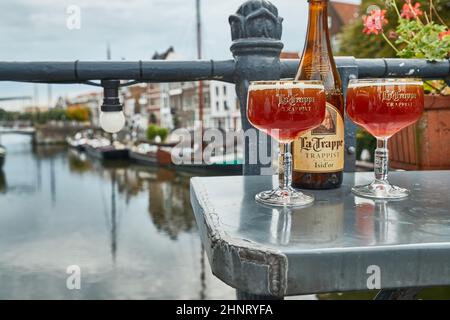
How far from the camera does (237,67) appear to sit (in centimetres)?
126

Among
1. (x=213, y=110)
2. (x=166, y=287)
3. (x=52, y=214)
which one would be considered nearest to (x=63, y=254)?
(x=166, y=287)

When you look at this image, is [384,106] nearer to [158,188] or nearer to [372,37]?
[372,37]

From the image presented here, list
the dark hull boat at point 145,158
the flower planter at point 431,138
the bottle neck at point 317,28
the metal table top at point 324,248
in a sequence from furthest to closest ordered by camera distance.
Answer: the dark hull boat at point 145,158, the flower planter at point 431,138, the bottle neck at point 317,28, the metal table top at point 324,248

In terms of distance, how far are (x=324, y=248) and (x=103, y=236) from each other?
77.3 feet

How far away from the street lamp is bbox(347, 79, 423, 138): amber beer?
63 cm

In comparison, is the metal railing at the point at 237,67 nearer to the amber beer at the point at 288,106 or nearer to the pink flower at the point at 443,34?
the pink flower at the point at 443,34

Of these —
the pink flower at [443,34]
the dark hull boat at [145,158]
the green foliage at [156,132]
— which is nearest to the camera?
the pink flower at [443,34]

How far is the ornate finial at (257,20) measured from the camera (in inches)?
47.0

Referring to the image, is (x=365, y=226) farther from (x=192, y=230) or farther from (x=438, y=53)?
(x=192, y=230)

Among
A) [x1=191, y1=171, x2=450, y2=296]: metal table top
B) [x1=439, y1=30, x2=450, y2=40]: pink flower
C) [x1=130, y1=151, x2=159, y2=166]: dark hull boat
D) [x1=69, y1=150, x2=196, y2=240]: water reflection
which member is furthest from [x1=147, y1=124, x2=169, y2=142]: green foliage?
[x1=191, y1=171, x2=450, y2=296]: metal table top

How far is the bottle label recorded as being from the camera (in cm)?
85

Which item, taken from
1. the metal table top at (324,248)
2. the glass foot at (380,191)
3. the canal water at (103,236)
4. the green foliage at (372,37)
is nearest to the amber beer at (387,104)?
the glass foot at (380,191)

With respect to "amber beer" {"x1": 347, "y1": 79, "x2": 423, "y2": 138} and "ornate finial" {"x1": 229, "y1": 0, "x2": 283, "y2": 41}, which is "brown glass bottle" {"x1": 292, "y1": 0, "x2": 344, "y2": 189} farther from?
"ornate finial" {"x1": 229, "y1": 0, "x2": 283, "y2": 41}

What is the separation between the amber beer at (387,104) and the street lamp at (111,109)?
0.63 meters
